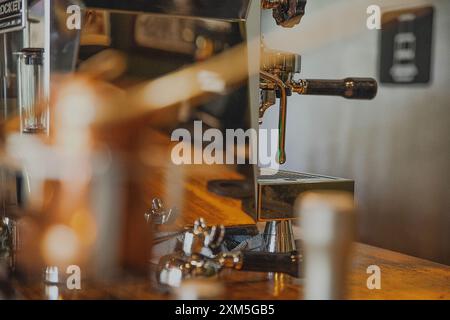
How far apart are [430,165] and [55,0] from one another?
76 cm

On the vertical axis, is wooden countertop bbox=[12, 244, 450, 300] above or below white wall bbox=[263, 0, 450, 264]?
below

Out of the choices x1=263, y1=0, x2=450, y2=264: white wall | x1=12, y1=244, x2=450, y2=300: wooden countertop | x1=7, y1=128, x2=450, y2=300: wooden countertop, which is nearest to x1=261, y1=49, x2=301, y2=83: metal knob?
x1=7, y1=128, x2=450, y2=300: wooden countertop

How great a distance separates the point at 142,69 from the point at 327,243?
1.40ft

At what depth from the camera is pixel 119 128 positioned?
0.77m

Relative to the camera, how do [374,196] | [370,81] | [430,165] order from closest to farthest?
[370,81] < [430,165] < [374,196]

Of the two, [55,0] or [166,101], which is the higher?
[55,0]

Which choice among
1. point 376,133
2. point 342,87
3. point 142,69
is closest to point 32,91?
point 142,69

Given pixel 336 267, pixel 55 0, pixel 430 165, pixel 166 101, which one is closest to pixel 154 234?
pixel 166 101

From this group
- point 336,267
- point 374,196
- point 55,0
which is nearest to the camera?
point 336,267

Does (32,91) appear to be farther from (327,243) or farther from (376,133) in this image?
(376,133)

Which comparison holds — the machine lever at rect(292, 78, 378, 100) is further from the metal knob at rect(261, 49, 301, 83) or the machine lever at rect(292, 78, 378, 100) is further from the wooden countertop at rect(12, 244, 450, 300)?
the wooden countertop at rect(12, 244, 450, 300)

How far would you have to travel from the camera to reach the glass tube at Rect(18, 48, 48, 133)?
772mm

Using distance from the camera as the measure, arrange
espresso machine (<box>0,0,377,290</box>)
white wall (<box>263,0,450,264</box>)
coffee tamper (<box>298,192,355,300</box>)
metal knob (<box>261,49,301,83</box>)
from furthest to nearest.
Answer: white wall (<box>263,0,450,264</box>) < metal knob (<box>261,49,301,83</box>) < espresso machine (<box>0,0,377,290</box>) < coffee tamper (<box>298,192,355,300</box>)

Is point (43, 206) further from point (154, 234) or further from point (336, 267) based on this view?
point (336, 267)
